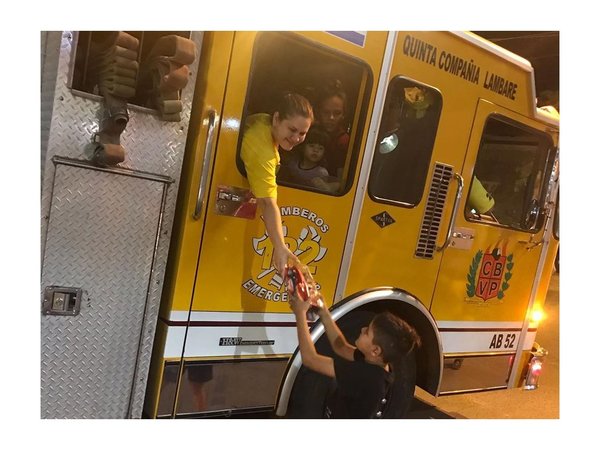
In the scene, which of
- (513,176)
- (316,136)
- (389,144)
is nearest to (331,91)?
(316,136)

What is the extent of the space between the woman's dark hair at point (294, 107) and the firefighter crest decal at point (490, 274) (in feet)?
5.18

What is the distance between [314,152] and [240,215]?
574mm

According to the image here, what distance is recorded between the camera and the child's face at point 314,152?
2.64 meters

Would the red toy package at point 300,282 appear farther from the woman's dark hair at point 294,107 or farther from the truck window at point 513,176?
the truck window at point 513,176

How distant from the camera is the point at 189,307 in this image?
90.4 inches

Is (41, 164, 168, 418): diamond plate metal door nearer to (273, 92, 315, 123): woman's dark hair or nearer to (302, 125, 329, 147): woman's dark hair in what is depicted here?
(273, 92, 315, 123): woman's dark hair

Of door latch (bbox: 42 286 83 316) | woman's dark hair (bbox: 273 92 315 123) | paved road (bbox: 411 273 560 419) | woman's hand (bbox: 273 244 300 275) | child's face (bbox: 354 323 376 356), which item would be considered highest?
woman's dark hair (bbox: 273 92 315 123)

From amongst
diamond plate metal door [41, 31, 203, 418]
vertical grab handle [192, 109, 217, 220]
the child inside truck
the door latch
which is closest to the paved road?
the child inside truck

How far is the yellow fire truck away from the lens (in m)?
2.04

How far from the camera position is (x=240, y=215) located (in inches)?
92.6

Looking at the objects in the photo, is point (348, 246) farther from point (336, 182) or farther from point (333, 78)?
point (333, 78)

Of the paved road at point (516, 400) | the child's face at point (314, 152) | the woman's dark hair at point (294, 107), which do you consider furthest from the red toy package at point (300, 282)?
the paved road at point (516, 400)

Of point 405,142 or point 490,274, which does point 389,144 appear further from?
point 490,274

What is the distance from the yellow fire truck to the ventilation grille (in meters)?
0.01
